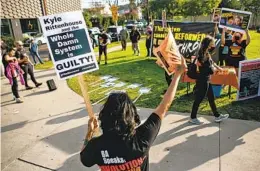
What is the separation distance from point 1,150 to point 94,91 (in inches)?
146

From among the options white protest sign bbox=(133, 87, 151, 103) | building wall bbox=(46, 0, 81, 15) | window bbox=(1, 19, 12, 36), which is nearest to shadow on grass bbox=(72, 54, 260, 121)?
white protest sign bbox=(133, 87, 151, 103)

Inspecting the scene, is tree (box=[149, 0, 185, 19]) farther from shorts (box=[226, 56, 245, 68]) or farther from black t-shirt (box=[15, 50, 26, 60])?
black t-shirt (box=[15, 50, 26, 60])

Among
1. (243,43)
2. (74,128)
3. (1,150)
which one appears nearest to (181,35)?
(243,43)

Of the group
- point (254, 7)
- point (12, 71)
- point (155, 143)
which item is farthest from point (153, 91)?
point (254, 7)

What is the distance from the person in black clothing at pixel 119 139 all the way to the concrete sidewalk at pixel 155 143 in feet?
7.22

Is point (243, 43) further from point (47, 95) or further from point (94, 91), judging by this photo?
point (47, 95)

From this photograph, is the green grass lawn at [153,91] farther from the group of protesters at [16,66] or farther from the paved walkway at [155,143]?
the group of protesters at [16,66]

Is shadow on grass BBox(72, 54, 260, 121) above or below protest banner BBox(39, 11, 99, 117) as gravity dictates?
below

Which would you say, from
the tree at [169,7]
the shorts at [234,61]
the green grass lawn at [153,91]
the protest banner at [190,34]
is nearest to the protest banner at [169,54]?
the green grass lawn at [153,91]

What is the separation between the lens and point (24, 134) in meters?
5.53

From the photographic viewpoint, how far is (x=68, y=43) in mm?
3283

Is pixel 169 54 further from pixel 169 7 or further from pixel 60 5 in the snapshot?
pixel 169 7

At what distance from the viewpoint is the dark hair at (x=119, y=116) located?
5.99 ft

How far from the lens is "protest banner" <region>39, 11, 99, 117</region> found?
10.5ft
